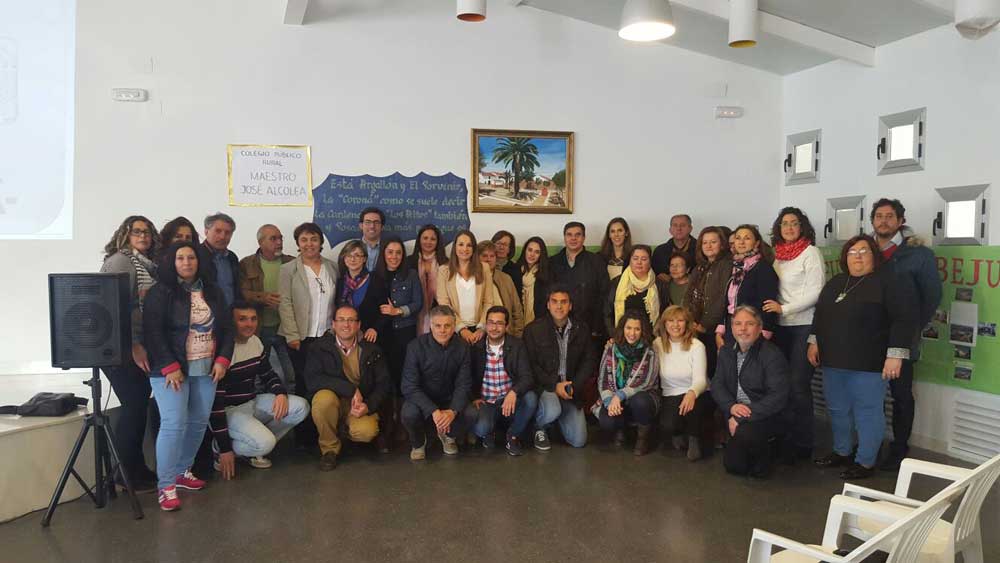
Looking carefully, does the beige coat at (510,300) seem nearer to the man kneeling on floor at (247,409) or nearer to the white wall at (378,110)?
the white wall at (378,110)

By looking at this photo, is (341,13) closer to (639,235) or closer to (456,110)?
(456,110)

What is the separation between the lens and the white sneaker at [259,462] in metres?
4.08

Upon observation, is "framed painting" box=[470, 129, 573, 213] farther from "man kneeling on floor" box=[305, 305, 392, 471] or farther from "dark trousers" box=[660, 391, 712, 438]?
"dark trousers" box=[660, 391, 712, 438]

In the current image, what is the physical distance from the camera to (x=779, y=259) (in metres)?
4.39

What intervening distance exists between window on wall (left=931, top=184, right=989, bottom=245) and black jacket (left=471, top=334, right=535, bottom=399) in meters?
2.85

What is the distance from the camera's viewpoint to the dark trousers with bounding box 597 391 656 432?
4312mm

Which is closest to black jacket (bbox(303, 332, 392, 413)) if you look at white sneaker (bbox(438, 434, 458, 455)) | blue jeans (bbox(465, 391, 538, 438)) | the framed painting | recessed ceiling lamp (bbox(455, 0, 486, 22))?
white sneaker (bbox(438, 434, 458, 455))

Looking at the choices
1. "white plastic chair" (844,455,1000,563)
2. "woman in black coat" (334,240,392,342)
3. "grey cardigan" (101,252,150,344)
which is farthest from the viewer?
"woman in black coat" (334,240,392,342)

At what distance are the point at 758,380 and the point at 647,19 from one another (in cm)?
212

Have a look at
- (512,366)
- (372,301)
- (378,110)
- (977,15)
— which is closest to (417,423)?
(512,366)

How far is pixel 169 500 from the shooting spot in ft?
11.2

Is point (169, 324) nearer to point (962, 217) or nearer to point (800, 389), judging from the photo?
point (800, 389)

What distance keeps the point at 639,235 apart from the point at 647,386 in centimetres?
177

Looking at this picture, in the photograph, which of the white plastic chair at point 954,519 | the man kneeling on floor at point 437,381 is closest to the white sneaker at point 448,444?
the man kneeling on floor at point 437,381
